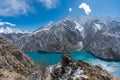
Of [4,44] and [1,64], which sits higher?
[4,44]

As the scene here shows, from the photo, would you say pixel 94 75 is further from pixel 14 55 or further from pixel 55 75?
pixel 14 55

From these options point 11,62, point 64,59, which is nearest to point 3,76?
point 11,62

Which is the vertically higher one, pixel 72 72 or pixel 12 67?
pixel 72 72

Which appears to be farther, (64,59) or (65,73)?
(64,59)

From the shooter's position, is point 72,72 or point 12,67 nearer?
point 72,72

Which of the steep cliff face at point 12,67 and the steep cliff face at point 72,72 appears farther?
the steep cliff face at point 12,67

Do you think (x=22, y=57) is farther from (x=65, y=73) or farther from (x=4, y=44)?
(x=65, y=73)

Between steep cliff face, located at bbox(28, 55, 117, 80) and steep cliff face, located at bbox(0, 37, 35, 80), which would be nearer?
steep cliff face, located at bbox(28, 55, 117, 80)

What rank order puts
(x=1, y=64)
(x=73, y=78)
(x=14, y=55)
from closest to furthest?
(x=73, y=78), (x=1, y=64), (x=14, y=55)

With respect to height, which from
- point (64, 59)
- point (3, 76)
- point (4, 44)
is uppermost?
point (4, 44)

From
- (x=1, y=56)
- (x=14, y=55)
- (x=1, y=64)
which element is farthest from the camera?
(x=14, y=55)
